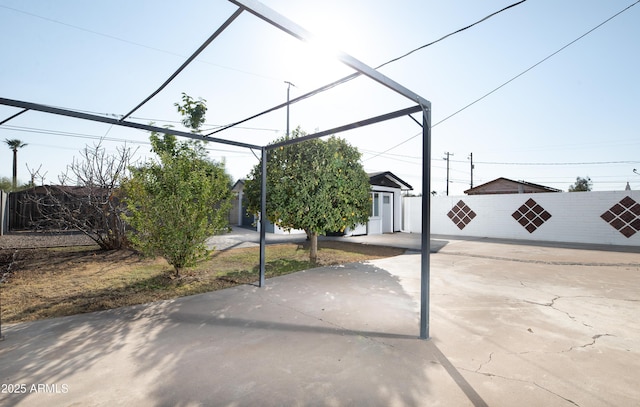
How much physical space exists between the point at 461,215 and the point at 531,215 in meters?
3.07

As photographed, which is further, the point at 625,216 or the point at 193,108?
the point at 625,216

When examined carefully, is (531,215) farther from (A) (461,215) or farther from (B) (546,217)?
(A) (461,215)

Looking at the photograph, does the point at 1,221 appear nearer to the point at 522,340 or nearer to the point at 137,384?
the point at 137,384

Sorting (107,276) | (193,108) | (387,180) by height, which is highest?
(193,108)

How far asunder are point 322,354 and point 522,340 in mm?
2262

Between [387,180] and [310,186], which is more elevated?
[387,180]

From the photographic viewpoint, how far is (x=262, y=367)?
2541 mm

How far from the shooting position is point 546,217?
12.9m

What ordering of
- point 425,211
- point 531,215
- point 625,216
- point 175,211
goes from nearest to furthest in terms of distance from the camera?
point 425,211, point 175,211, point 625,216, point 531,215

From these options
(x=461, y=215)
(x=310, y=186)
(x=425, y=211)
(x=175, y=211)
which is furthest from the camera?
(x=461, y=215)

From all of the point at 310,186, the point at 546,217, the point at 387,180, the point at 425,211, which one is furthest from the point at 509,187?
the point at 425,211

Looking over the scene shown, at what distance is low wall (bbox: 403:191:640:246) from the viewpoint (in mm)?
11305

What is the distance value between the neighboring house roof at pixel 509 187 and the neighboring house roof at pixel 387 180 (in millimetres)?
14743

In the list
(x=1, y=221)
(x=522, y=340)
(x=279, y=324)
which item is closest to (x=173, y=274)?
(x=279, y=324)
